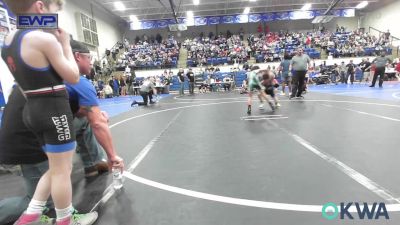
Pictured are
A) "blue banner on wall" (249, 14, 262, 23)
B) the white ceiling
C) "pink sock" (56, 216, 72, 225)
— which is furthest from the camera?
"blue banner on wall" (249, 14, 262, 23)

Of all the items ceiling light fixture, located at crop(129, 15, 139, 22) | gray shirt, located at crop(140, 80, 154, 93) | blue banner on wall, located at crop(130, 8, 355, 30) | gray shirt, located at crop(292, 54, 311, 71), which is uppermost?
ceiling light fixture, located at crop(129, 15, 139, 22)

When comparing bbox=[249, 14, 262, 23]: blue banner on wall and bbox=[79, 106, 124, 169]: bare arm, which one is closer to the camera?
bbox=[79, 106, 124, 169]: bare arm

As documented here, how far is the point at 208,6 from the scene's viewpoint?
86.1 ft

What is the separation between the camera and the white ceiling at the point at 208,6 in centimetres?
2442

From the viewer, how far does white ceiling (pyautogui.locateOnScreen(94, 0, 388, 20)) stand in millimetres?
24422

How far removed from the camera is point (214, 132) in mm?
5223

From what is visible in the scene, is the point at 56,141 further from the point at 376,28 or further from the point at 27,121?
the point at 376,28

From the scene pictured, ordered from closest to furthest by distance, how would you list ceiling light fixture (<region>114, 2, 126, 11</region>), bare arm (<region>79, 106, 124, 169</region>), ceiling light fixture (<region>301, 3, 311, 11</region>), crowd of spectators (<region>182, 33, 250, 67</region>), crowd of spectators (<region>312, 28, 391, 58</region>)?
1. bare arm (<region>79, 106, 124, 169</region>)
2. crowd of spectators (<region>312, 28, 391, 58</region>)
3. crowd of spectators (<region>182, 33, 250, 67</region>)
4. ceiling light fixture (<region>114, 2, 126, 11</region>)
5. ceiling light fixture (<region>301, 3, 311, 11</region>)

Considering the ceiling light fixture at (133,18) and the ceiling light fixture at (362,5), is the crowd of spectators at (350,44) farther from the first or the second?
the ceiling light fixture at (133,18)

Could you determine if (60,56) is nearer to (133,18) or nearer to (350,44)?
(350,44)

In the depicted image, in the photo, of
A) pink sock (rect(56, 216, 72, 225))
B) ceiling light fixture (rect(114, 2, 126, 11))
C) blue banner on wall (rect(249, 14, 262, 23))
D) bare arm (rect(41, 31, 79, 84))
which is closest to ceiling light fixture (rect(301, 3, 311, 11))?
blue banner on wall (rect(249, 14, 262, 23))

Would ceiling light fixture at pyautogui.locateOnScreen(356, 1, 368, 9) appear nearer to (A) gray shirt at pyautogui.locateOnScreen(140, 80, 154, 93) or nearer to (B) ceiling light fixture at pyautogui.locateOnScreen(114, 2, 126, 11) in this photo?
(B) ceiling light fixture at pyautogui.locateOnScreen(114, 2, 126, 11)

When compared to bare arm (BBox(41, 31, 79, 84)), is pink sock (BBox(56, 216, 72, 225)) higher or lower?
lower

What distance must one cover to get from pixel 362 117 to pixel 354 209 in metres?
4.24
